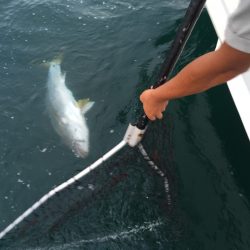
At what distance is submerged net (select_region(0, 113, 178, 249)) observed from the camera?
165 inches

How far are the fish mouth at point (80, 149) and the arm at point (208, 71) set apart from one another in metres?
2.90

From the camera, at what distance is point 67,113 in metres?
6.25

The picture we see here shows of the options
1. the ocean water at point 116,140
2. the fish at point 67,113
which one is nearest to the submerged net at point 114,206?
the ocean water at point 116,140

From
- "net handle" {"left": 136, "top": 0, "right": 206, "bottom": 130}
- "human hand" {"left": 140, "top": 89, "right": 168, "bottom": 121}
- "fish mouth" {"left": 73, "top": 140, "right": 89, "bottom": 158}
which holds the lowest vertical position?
"fish mouth" {"left": 73, "top": 140, "right": 89, "bottom": 158}

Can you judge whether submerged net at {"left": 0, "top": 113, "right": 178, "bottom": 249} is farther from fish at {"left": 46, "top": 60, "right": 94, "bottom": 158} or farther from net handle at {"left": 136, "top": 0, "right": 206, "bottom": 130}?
fish at {"left": 46, "top": 60, "right": 94, "bottom": 158}

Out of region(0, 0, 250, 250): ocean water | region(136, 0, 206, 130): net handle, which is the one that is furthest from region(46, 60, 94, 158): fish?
region(136, 0, 206, 130): net handle

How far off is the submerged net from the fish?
1171 millimetres

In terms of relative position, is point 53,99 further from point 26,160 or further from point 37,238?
point 37,238

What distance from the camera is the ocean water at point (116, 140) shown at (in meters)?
4.63

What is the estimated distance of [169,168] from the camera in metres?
4.85

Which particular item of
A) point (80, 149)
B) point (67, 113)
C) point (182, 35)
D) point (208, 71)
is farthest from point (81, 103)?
point (208, 71)

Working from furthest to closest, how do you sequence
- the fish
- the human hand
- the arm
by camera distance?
the fish < the human hand < the arm

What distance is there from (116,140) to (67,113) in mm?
1024

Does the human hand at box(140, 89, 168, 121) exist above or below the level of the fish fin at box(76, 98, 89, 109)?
above
